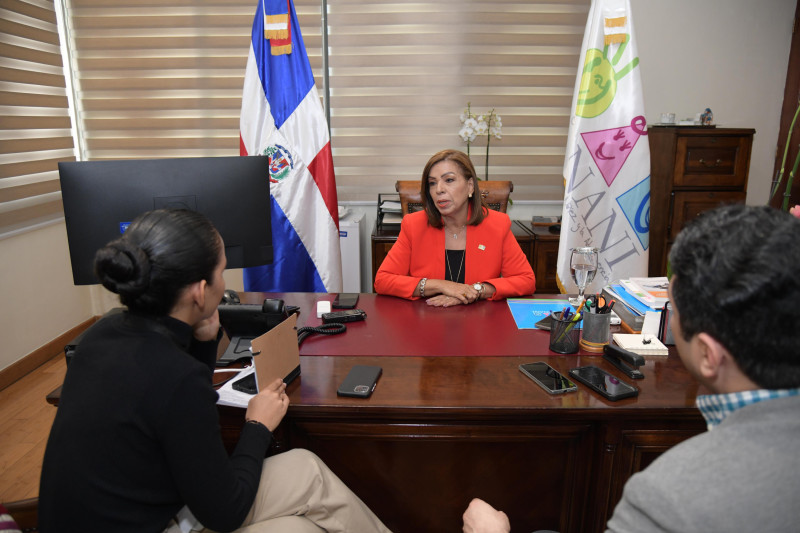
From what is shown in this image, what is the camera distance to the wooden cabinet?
3.03 meters

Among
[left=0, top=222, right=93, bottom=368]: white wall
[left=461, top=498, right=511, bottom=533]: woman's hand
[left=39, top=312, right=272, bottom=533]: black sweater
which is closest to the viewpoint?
[left=39, top=312, right=272, bottom=533]: black sweater

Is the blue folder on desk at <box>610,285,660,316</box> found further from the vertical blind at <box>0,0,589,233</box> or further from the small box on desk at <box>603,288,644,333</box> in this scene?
the vertical blind at <box>0,0,589,233</box>

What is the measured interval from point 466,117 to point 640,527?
3.09 meters

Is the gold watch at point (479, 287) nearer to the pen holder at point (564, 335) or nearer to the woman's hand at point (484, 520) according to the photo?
the pen holder at point (564, 335)

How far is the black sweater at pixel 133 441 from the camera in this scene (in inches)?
35.4

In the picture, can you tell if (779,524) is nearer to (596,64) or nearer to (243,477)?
(243,477)

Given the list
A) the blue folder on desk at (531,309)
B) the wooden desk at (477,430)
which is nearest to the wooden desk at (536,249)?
the blue folder on desk at (531,309)

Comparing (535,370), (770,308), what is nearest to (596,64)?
(535,370)

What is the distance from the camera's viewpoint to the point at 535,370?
1.33 m

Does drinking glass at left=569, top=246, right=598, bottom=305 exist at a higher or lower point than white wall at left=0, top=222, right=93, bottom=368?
higher

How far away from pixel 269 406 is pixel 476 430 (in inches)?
19.5

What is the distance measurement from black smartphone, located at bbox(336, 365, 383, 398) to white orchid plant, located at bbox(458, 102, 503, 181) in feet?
7.28

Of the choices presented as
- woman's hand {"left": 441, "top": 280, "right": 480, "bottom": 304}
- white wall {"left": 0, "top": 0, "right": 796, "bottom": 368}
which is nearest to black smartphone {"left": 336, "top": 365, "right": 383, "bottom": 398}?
woman's hand {"left": 441, "top": 280, "right": 480, "bottom": 304}

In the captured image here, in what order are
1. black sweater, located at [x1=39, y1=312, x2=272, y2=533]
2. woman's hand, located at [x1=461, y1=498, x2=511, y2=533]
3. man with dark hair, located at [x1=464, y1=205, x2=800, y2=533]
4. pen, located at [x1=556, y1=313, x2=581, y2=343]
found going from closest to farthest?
man with dark hair, located at [x1=464, y1=205, x2=800, y2=533]
black sweater, located at [x1=39, y1=312, x2=272, y2=533]
woman's hand, located at [x1=461, y1=498, x2=511, y2=533]
pen, located at [x1=556, y1=313, x2=581, y2=343]
